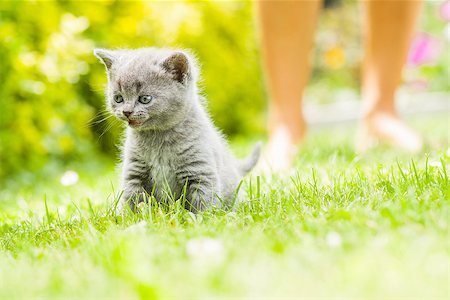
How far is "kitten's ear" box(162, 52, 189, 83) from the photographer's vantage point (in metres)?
2.14

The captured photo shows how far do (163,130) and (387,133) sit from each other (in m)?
1.87

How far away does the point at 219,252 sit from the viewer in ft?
4.56

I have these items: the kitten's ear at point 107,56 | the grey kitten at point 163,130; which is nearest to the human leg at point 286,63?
the grey kitten at point 163,130

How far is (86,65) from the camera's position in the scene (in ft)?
15.4

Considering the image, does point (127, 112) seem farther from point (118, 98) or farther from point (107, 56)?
point (107, 56)

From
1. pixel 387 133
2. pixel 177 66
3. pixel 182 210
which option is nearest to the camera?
pixel 182 210

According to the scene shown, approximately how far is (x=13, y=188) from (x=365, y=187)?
2.47m

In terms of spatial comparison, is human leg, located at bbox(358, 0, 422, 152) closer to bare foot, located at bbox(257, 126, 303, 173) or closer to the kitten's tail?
bare foot, located at bbox(257, 126, 303, 173)

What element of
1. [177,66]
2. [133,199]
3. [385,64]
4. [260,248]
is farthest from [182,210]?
[385,64]

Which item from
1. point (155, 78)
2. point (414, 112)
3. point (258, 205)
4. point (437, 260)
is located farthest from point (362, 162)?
point (414, 112)

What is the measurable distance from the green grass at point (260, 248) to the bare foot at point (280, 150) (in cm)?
85

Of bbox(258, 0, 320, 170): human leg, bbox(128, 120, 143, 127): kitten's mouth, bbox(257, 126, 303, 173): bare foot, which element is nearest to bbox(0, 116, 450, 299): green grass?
bbox(128, 120, 143, 127): kitten's mouth

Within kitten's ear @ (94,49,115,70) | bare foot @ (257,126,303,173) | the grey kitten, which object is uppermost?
kitten's ear @ (94,49,115,70)

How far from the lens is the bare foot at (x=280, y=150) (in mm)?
3266
